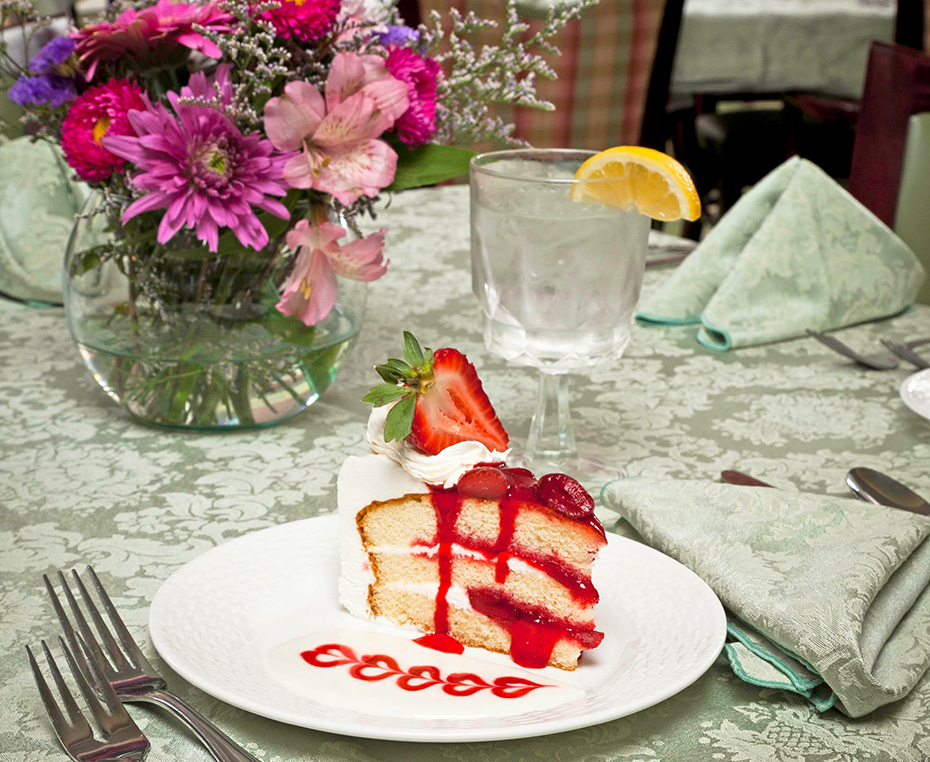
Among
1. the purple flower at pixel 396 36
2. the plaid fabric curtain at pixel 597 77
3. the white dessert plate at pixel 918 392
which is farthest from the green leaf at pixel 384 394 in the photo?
the plaid fabric curtain at pixel 597 77

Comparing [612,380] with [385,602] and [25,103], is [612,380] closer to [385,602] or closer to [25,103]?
[385,602]

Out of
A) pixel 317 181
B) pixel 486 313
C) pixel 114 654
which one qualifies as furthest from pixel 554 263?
pixel 114 654

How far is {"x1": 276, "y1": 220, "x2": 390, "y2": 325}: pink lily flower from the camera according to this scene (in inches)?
35.7

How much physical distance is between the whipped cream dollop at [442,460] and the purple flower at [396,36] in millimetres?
446

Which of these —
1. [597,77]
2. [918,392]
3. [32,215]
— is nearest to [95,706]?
[918,392]

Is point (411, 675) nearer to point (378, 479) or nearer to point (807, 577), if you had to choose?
point (378, 479)

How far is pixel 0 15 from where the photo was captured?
96cm

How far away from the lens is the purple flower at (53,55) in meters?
0.93

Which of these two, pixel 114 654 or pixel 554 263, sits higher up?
pixel 554 263

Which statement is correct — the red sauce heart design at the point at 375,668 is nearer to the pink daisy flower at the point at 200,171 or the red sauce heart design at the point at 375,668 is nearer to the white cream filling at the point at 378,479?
the white cream filling at the point at 378,479

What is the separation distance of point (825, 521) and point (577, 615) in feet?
0.70

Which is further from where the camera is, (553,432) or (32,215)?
(32,215)

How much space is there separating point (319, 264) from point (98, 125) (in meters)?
0.22

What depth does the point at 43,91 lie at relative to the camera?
95 cm
